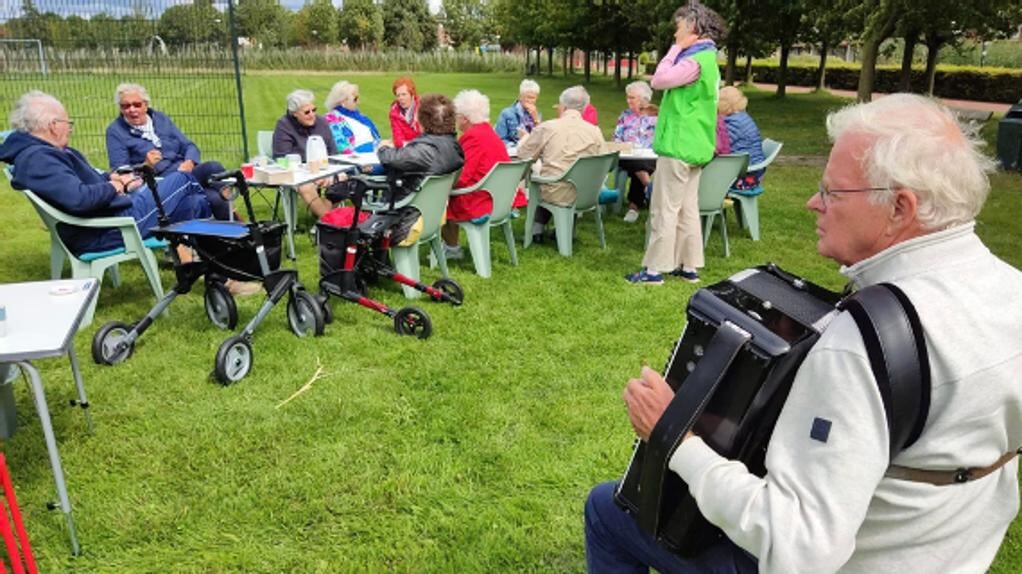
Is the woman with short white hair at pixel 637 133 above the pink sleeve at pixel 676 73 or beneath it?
beneath

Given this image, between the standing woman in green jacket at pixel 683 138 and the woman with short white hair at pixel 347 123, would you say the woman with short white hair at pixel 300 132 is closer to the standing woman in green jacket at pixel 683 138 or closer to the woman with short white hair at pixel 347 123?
the woman with short white hair at pixel 347 123

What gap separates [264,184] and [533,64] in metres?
44.7

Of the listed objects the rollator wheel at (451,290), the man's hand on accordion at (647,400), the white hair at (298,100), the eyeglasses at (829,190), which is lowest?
the rollator wheel at (451,290)

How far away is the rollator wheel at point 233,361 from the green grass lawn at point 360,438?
0.21 feet

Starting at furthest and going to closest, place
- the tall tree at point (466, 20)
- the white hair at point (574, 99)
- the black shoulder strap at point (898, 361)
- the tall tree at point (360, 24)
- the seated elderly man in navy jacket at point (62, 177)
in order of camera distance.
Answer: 1. the tall tree at point (466, 20)
2. the tall tree at point (360, 24)
3. the white hair at point (574, 99)
4. the seated elderly man in navy jacket at point (62, 177)
5. the black shoulder strap at point (898, 361)

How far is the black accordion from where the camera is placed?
1314mm

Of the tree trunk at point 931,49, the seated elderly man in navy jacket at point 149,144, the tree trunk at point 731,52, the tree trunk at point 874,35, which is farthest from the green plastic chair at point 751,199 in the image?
the tree trunk at point 731,52

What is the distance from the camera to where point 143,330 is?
4.23 m

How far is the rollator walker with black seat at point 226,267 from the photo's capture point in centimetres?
402

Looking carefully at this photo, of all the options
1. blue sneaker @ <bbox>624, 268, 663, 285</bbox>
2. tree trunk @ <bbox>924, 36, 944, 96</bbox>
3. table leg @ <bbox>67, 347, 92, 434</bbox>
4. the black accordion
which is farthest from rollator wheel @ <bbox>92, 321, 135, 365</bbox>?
tree trunk @ <bbox>924, 36, 944, 96</bbox>

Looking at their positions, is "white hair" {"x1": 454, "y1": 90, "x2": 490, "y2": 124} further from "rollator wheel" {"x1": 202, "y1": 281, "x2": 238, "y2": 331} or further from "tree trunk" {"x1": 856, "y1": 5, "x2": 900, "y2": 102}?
"tree trunk" {"x1": 856, "y1": 5, "x2": 900, "y2": 102}

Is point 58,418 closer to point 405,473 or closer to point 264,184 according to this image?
point 405,473

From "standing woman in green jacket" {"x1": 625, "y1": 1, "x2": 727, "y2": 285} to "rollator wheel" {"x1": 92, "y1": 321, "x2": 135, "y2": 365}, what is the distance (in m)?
3.50

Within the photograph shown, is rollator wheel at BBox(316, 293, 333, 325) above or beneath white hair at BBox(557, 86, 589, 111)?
beneath
